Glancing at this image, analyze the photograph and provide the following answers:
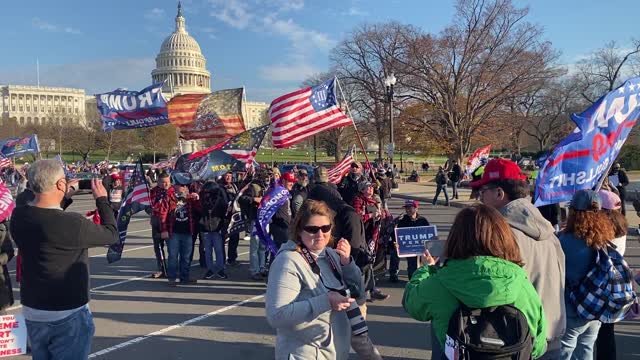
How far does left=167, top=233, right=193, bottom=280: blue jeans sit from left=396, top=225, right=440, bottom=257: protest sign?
10.8ft

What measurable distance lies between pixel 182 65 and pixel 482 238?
420 ft

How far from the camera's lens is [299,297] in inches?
106

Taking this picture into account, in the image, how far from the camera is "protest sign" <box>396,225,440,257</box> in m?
6.88

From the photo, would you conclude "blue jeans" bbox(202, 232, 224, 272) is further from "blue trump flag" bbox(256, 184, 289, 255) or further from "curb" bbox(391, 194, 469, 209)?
"curb" bbox(391, 194, 469, 209)

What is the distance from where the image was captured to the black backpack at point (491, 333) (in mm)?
2268

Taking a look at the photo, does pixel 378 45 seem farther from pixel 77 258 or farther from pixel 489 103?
pixel 77 258

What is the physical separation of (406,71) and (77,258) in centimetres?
3318

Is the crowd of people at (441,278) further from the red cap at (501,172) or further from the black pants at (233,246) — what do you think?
the black pants at (233,246)

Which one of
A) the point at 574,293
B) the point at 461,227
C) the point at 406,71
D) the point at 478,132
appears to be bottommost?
the point at 574,293

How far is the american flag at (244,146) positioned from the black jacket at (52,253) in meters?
7.59

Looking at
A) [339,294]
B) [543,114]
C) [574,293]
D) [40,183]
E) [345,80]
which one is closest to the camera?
[339,294]

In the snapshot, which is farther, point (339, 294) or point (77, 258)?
point (77, 258)

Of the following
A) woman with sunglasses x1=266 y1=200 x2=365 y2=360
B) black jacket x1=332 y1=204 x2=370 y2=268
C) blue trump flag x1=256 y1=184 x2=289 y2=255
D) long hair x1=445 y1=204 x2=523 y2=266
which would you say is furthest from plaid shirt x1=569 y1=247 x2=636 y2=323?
blue trump flag x1=256 y1=184 x2=289 y2=255

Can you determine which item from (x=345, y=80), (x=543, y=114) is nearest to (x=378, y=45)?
(x=345, y=80)
